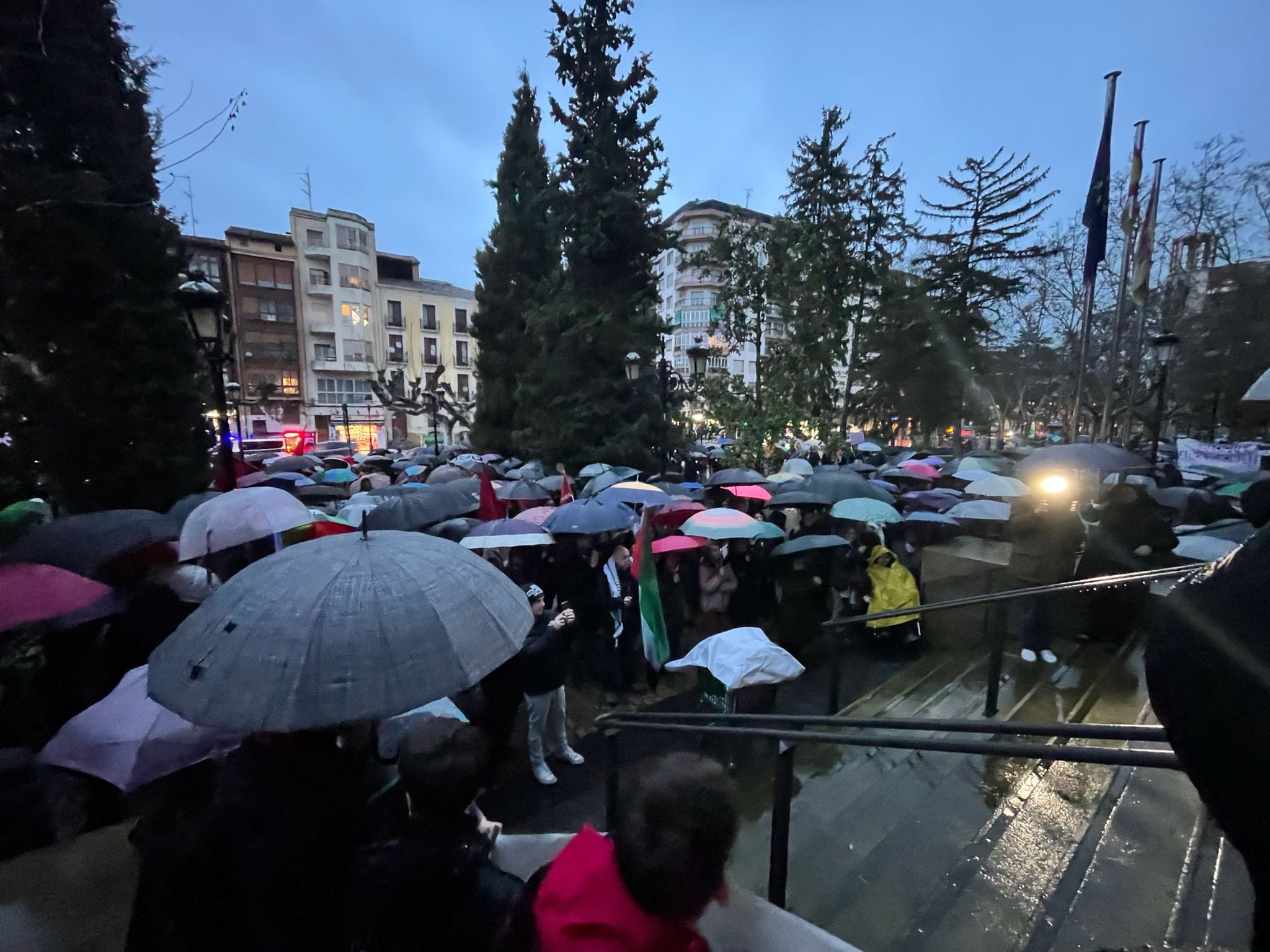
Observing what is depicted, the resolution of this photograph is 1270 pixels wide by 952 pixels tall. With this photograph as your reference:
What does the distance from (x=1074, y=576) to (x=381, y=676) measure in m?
7.10

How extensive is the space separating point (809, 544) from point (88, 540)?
6.40m

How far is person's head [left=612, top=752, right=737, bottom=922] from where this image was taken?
168cm

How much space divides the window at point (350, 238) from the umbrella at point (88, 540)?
51800 mm

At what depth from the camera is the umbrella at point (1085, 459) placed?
7477 millimetres

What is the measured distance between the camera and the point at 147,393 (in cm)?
793

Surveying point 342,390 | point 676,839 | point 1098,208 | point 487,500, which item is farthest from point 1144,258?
point 342,390

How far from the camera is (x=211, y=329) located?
752 cm

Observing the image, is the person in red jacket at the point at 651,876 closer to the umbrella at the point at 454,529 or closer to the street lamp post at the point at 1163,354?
the umbrella at the point at 454,529

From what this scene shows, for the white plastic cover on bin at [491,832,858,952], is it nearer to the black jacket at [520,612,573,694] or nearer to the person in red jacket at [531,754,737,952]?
the person in red jacket at [531,754,737,952]

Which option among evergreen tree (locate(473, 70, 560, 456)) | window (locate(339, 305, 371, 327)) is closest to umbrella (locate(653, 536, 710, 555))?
evergreen tree (locate(473, 70, 560, 456))

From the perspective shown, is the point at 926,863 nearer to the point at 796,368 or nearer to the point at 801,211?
the point at 796,368

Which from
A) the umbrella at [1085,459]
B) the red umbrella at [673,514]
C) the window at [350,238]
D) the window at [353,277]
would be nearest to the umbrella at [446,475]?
the red umbrella at [673,514]

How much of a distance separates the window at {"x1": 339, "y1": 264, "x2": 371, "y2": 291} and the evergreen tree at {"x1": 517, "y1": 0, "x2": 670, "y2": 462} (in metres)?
39.0

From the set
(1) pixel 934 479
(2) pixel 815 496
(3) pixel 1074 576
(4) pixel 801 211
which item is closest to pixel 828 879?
(3) pixel 1074 576
